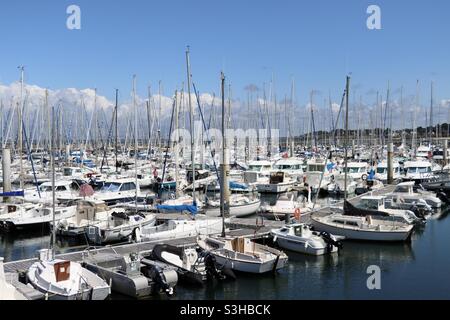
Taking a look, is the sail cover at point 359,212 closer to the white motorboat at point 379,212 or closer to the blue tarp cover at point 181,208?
the white motorboat at point 379,212

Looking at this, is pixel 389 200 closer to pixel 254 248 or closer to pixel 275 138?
pixel 254 248

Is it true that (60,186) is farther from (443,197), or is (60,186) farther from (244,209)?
(443,197)

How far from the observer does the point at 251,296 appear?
774 inches

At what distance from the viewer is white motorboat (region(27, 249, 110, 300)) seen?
17.4 m

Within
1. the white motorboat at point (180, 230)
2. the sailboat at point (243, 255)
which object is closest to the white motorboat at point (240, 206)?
the white motorboat at point (180, 230)

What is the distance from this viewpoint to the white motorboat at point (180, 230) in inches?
1049

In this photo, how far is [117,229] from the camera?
89.9 feet

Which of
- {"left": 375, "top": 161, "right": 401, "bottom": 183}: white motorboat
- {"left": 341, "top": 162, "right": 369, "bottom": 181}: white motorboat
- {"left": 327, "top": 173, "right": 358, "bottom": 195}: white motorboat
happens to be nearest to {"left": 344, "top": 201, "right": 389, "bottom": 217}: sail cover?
{"left": 327, "top": 173, "right": 358, "bottom": 195}: white motorboat

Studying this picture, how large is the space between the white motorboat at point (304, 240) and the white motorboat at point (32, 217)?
14365 millimetres

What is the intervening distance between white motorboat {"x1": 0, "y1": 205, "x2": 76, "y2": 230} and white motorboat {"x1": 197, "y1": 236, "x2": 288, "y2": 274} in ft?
43.6

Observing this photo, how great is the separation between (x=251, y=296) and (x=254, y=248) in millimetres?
3796
